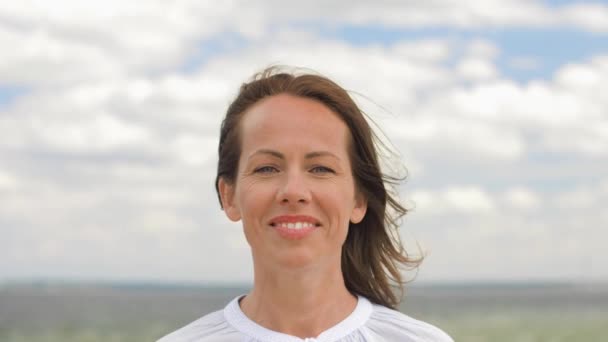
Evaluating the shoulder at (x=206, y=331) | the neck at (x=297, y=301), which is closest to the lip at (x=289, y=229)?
the neck at (x=297, y=301)

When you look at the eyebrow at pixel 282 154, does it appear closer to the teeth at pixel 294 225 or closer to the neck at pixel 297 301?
the teeth at pixel 294 225

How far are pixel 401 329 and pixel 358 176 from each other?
69 centimetres

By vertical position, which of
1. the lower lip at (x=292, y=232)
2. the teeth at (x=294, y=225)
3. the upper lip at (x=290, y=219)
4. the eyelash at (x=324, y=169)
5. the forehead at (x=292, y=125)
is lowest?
the lower lip at (x=292, y=232)

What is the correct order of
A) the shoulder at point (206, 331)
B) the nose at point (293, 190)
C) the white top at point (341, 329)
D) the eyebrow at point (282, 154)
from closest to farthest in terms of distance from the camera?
the nose at point (293, 190) < the eyebrow at point (282, 154) < the white top at point (341, 329) < the shoulder at point (206, 331)

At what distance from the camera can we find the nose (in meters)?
3.84

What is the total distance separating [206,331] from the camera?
4.33 meters

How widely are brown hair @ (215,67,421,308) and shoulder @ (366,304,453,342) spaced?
19cm

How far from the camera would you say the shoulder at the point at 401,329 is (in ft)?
14.1

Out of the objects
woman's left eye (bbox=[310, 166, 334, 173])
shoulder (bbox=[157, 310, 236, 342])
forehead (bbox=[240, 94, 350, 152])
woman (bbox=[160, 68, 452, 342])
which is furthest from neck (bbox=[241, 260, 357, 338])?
forehead (bbox=[240, 94, 350, 152])

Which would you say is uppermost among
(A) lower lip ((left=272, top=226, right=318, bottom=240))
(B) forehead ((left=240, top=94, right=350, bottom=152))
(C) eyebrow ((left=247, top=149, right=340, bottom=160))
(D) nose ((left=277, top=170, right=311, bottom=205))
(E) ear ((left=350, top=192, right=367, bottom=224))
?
(B) forehead ((left=240, top=94, right=350, bottom=152))

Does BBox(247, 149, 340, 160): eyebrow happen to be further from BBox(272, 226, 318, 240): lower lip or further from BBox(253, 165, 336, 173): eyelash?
BBox(272, 226, 318, 240): lower lip

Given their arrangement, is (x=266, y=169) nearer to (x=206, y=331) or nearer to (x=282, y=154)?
(x=282, y=154)

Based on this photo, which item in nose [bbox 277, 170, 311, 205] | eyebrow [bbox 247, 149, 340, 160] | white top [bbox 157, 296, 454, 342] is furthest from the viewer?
white top [bbox 157, 296, 454, 342]

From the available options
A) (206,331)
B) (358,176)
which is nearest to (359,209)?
(358,176)
